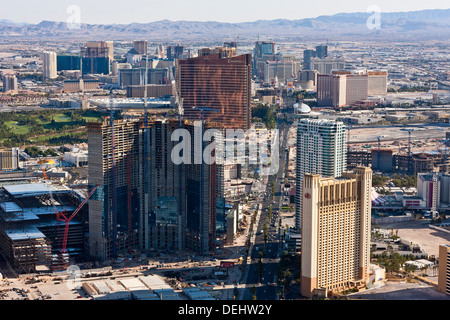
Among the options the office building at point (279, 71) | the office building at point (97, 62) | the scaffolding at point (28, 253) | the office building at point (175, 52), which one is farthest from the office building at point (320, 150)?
the office building at point (97, 62)

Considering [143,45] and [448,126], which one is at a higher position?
[143,45]

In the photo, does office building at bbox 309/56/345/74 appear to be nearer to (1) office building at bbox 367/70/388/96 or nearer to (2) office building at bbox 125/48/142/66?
(1) office building at bbox 367/70/388/96

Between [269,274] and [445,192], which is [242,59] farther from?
[269,274]

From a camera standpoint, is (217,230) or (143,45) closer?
(217,230)

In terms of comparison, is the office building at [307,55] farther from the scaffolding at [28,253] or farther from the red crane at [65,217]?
the scaffolding at [28,253]
